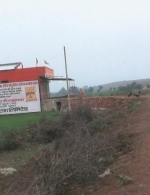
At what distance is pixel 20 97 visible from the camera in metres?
30.2

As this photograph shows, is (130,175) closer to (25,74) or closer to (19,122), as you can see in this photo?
(19,122)

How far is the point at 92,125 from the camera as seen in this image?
49.2 ft

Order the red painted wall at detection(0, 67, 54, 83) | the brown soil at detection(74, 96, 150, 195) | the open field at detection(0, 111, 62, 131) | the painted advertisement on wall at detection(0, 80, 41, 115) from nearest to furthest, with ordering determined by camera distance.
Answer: the brown soil at detection(74, 96, 150, 195), the open field at detection(0, 111, 62, 131), the painted advertisement on wall at detection(0, 80, 41, 115), the red painted wall at detection(0, 67, 54, 83)

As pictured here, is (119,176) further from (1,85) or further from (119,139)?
(1,85)

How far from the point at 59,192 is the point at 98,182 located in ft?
2.60

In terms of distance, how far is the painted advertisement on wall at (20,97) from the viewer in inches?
1179

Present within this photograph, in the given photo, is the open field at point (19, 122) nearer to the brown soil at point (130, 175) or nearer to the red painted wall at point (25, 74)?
the red painted wall at point (25, 74)

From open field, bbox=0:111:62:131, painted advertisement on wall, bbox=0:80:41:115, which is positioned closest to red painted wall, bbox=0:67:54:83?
painted advertisement on wall, bbox=0:80:41:115

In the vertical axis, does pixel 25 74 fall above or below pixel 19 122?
above

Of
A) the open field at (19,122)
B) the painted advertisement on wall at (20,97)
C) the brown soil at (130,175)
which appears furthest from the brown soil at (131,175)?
the painted advertisement on wall at (20,97)

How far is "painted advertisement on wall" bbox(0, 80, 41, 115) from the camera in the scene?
29.9 m

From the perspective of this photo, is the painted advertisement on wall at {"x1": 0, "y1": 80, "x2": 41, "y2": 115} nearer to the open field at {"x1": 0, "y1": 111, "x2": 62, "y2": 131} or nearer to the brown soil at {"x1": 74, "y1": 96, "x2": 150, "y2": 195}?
the open field at {"x1": 0, "y1": 111, "x2": 62, "y2": 131}

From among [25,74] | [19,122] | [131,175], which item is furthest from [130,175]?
[25,74]

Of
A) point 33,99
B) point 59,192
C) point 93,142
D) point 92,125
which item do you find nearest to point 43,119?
point 92,125
